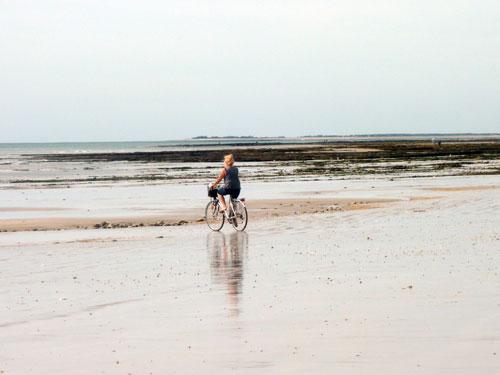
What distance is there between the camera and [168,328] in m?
8.88

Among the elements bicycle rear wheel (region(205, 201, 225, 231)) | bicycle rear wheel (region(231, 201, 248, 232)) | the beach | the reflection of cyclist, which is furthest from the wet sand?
the reflection of cyclist

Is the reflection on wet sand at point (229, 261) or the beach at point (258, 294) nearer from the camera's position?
the beach at point (258, 294)

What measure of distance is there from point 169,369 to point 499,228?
12.2 metres

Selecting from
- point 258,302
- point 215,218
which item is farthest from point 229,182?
point 258,302

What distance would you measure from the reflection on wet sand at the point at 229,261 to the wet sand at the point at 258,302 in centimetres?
3

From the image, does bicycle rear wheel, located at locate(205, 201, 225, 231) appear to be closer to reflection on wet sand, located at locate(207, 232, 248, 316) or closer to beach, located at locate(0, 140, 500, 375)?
beach, located at locate(0, 140, 500, 375)

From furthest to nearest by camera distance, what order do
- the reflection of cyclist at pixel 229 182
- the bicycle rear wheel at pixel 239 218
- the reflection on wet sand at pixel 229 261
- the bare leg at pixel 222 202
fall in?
the reflection of cyclist at pixel 229 182, the bare leg at pixel 222 202, the bicycle rear wheel at pixel 239 218, the reflection on wet sand at pixel 229 261

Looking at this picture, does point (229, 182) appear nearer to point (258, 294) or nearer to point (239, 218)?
point (239, 218)

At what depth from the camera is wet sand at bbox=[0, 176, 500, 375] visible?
7.49 meters

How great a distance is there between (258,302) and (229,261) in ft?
13.9

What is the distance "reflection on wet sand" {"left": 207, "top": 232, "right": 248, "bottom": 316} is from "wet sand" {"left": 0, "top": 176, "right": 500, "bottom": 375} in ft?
0.09

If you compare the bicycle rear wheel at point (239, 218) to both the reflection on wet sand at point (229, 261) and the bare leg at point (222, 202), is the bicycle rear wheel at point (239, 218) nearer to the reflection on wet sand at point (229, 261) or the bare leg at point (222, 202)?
the bare leg at point (222, 202)

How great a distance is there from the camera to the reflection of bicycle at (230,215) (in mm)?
20720

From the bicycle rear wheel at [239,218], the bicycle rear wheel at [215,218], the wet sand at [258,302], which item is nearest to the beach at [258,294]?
the wet sand at [258,302]
